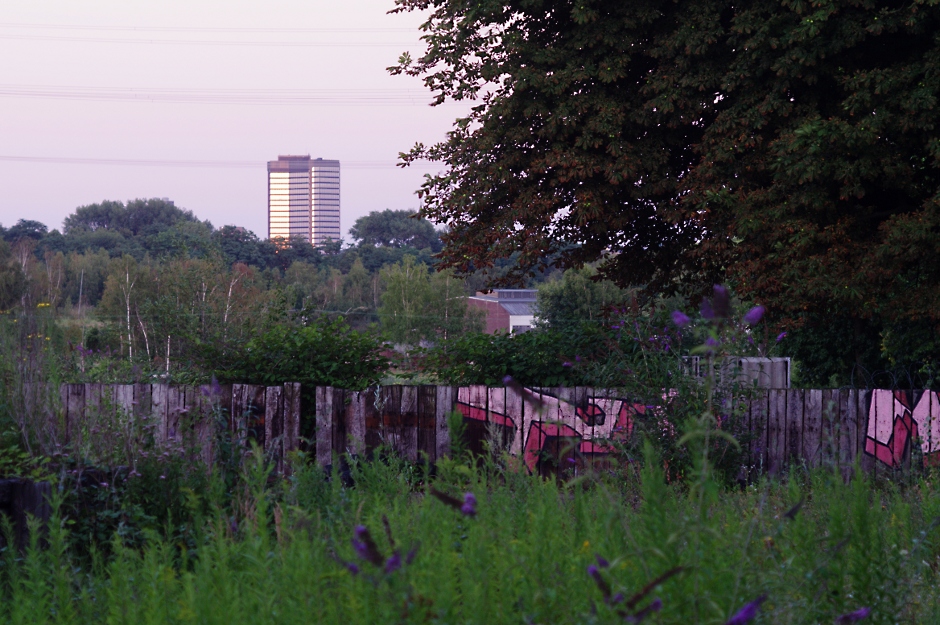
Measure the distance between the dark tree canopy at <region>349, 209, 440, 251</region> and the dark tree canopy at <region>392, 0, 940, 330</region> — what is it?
13231 centimetres

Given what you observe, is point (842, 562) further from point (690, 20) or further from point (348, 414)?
point (690, 20)

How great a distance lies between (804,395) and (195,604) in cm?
961

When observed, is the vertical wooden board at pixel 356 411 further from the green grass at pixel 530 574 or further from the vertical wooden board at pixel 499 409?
the green grass at pixel 530 574

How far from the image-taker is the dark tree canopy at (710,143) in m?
11.7

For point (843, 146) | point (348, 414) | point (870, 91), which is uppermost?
point (870, 91)

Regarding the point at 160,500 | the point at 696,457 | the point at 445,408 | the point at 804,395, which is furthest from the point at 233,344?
the point at 696,457

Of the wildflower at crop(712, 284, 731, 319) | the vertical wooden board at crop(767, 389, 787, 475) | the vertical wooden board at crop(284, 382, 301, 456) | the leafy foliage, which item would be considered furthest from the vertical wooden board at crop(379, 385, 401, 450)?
the wildflower at crop(712, 284, 731, 319)

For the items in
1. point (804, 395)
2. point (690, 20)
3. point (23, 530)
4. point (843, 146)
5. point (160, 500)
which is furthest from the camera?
point (690, 20)

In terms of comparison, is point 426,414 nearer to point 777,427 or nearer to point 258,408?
point 258,408

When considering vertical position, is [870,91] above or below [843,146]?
above

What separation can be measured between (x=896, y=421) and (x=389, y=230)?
140 m

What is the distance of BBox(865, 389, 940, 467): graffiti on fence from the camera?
10.9m

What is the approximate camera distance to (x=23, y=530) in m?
5.41

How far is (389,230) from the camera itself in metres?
149
